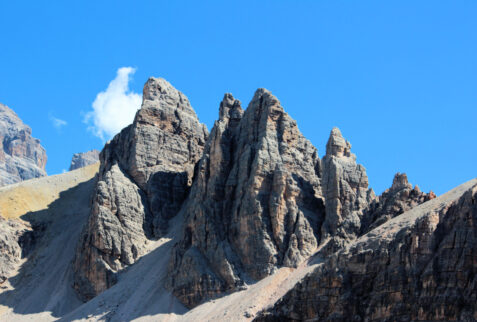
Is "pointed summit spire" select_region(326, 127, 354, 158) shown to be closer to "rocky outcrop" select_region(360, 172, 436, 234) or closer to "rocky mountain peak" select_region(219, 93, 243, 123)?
"rocky outcrop" select_region(360, 172, 436, 234)

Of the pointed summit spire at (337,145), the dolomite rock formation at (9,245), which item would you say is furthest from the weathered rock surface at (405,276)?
the dolomite rock formation at (9,245)

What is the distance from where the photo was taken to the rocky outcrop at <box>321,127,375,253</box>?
10244 cm

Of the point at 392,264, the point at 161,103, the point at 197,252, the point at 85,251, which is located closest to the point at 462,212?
the point at 392,264

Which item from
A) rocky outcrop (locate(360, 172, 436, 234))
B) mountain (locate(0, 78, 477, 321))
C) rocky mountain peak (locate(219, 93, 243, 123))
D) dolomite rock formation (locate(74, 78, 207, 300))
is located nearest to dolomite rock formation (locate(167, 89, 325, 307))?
mountain (locate(0, 78, 477, 321))

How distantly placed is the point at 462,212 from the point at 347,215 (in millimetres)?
34375

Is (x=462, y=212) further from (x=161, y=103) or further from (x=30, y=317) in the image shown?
(x=161, y=103)

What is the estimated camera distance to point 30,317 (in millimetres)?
112312

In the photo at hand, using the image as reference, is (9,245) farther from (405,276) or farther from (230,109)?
(405,276)

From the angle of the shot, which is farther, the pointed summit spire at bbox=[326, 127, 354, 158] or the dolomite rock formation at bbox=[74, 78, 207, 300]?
the dolomite rock formation at bbox=[74, 78, 207, 300]

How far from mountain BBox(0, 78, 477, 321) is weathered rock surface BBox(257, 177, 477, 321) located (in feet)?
0.42

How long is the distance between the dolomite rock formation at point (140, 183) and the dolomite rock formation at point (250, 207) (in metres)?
10.2

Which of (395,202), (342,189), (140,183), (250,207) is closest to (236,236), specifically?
(250,207)

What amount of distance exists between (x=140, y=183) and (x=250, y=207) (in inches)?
1150

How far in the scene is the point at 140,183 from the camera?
129 m
